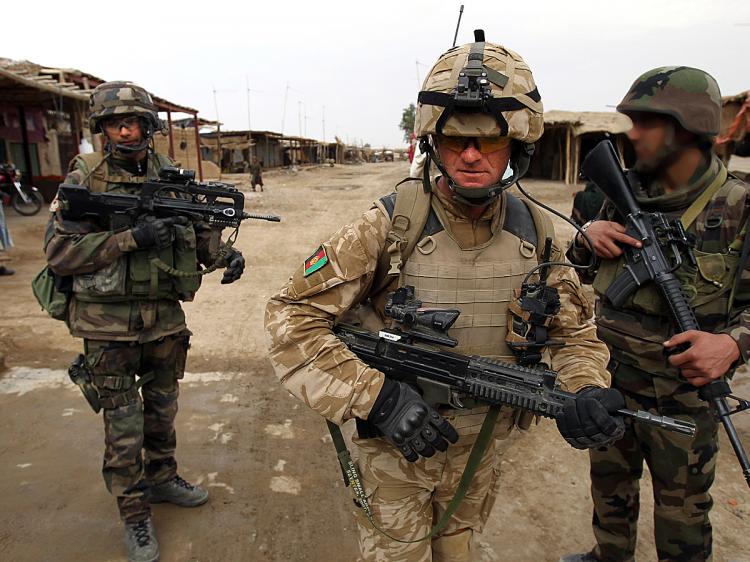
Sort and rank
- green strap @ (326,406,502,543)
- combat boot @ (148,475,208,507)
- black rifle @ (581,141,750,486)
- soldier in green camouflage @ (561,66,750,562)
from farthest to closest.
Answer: combat boot @ (148,475,208,507)
soldier in green camouflage @ (561,66,750,562)
black rifle @ (581,141,750,486)
green strap @ (326,406,502,543)

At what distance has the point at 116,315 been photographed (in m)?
2.58

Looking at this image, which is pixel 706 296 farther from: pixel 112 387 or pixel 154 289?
pixel 112 387

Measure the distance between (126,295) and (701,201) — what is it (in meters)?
2.65

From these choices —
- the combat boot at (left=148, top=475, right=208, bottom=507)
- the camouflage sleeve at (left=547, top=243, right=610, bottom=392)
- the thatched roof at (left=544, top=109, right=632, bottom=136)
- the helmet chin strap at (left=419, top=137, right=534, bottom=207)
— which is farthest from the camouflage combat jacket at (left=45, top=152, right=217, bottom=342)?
the thatched roof at (left=544, top=109, right=632, bottom=136)

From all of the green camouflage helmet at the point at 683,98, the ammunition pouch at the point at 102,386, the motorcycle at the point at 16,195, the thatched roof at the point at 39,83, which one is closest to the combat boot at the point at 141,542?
the ammunition pouch at the point at 102,386

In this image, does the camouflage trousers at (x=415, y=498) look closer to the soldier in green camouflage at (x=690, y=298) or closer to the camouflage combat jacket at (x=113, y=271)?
the soldier in green camouflage at (x=690, y=298)

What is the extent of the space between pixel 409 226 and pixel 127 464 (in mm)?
1876

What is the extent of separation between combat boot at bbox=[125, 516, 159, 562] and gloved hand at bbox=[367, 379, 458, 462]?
1.60 m

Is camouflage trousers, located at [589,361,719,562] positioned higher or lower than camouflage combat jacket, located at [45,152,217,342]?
lower

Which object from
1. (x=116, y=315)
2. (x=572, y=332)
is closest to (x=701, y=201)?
(x=572, y=332)

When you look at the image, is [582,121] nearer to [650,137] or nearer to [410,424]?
[650,137]

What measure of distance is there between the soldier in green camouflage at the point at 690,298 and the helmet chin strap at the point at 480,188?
30.6 inches

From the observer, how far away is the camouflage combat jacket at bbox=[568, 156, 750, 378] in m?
2.11

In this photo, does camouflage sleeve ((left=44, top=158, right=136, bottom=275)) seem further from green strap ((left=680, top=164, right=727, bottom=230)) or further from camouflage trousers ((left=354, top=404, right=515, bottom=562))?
green strap ((left=680, top=164, right=727, bottom=230))
